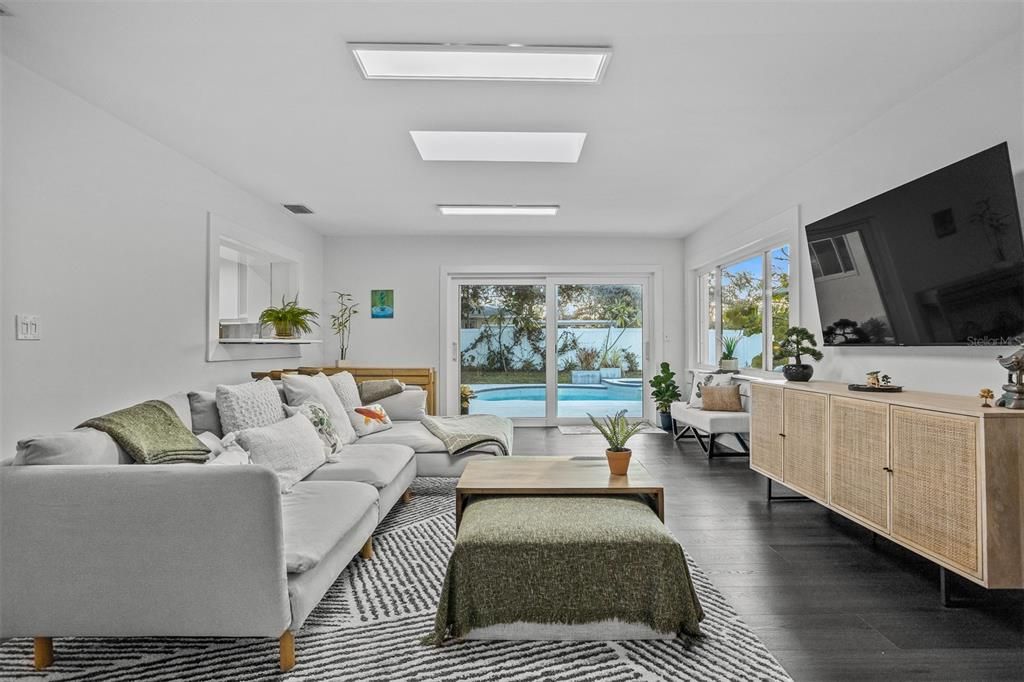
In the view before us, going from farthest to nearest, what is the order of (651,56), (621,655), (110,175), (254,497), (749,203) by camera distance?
1. (749,203)
2. (110,175)
3. (651,56)
4. (621,655)
5. (254,497)

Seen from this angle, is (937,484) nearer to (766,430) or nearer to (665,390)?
(766,430)

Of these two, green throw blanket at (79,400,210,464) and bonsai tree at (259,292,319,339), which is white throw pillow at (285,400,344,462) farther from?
bonsai tree at (259,292,319,339)

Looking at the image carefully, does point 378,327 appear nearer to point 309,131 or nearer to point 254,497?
point 309,131

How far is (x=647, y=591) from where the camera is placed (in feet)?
6.76

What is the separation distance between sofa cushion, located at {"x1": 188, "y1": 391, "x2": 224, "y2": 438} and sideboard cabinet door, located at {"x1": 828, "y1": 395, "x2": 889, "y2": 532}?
129 inches

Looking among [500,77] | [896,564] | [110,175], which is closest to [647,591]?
[896,564]

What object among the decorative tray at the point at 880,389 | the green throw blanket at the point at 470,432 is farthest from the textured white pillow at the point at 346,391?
the decorative tray at the point at 880,389

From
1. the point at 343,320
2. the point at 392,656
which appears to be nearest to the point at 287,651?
the point at 392,656

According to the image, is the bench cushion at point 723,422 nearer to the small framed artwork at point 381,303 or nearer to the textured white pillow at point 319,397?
the textured white pillow at point 319,397

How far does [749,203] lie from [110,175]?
4733 mm

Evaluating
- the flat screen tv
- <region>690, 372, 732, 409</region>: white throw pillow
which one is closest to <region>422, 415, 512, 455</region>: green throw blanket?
<region>690, 372, 732, 409</region>: white throw pillow

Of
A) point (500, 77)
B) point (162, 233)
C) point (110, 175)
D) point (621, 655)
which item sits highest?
point (500, 77)

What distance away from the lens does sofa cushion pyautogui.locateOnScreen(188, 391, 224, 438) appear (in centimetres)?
309

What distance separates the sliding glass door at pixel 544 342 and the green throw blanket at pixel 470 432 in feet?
7.22
